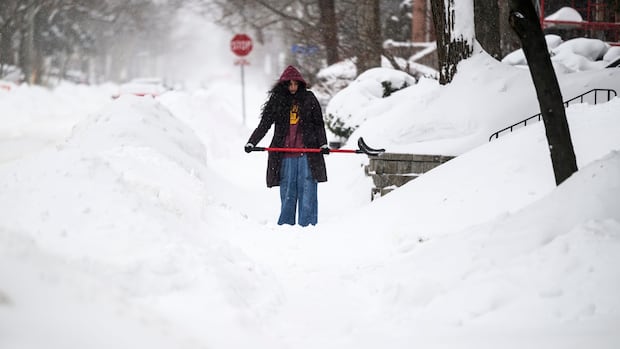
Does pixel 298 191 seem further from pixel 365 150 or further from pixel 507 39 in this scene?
pixel 507 39

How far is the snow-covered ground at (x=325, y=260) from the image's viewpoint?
3168 mm

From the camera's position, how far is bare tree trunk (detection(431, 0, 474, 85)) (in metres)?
8.92

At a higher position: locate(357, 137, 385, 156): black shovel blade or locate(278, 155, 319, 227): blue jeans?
locate(357, 137, 385, 156): black shovel blade

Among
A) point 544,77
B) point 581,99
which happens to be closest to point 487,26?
point 581,99

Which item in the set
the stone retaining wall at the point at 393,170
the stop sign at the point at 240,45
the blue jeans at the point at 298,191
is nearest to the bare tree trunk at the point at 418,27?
the stop sign at the point at 240,45

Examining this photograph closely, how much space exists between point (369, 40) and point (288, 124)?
30.1 feet

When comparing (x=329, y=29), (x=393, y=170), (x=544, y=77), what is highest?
(x=329, y=29)

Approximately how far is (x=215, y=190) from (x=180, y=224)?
4735 millimetres

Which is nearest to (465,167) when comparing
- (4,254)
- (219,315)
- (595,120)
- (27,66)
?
(595,120)

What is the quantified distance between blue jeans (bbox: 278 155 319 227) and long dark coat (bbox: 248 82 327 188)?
0.07m

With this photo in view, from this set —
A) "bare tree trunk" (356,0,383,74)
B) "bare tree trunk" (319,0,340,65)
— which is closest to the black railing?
"bare tree trunk" (356,0,383,74)

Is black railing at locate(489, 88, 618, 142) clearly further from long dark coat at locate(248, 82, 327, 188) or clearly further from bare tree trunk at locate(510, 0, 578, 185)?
bare tree trunk at locate(510, 0, 578, 185)

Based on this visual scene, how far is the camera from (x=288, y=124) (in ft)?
25.5

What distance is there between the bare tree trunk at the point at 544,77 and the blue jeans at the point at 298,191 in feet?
10.8
